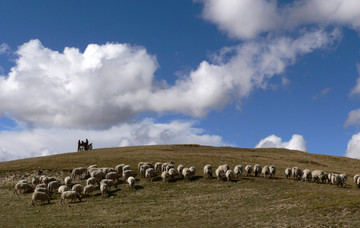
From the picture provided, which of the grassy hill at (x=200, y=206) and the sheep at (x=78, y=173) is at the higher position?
the sheep at (x=78, y=173)

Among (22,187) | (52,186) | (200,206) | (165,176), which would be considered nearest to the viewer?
(200,206)

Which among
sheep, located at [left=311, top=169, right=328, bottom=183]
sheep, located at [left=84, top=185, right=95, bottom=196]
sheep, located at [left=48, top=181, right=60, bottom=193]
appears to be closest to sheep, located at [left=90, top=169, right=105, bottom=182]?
sheep, located at [left=84, top=185, right=95, bottom=196]

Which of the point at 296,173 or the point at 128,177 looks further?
the point at 296,173

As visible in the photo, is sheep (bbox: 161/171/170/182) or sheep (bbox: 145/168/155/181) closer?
sheep (bbox: 161/171/170/182)

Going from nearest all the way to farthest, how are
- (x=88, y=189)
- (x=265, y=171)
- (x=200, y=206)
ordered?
(x=200, y=206), (x=88, y=189), (x=265, y=171)

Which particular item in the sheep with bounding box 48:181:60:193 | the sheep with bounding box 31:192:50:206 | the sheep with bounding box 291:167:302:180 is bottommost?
the sheep with bounding box 31:192:50:206

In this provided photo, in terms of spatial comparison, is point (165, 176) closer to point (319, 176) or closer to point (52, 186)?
point (52, 186)

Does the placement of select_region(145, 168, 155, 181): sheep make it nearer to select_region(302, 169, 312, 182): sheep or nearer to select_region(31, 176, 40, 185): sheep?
select_region(31, 176, 40, 185): sheep

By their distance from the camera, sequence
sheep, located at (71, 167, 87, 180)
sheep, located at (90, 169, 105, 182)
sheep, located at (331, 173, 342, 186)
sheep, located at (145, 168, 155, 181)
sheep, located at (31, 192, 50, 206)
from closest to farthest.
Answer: sheep, located at (31, 192, 50, 206) < sheep, located at (331, 173, 342, 186) < sheep, located at (90, 169, 105, 182) < sheep, located at (145, 168, 155, 181) < sheep, located at (71, 167, 87, 180)

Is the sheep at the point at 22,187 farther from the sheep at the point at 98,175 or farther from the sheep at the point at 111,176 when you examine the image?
the sheep at the point at 111,176

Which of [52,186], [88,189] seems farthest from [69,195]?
[52,186]

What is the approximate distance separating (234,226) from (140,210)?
35.3 feet

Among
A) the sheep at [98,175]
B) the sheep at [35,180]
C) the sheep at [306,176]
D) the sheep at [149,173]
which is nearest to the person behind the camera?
the sheep at [306,176]

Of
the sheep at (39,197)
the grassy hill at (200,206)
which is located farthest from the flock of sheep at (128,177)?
the grassy hill at (200,206)
